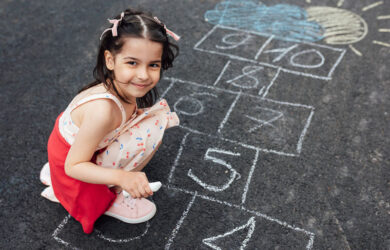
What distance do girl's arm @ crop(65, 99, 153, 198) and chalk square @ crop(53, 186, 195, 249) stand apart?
52cm

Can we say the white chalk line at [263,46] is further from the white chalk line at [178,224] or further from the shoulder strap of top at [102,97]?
the shoulder strap of top at [102,97]

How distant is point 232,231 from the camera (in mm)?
2119

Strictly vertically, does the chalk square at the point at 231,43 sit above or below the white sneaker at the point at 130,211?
above

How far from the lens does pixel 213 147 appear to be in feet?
8.45

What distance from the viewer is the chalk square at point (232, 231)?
2.06m

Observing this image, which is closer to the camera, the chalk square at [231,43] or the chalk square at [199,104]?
the chalk square at [199,104]

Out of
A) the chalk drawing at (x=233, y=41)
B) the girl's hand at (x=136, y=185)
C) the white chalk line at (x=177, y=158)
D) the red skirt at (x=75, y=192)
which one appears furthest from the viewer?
the chalk drawing at (x=233, y=41)

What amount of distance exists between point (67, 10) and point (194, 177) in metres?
2.57

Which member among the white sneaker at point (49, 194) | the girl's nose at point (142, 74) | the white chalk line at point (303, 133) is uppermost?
the girl's nose at point (142, 74)

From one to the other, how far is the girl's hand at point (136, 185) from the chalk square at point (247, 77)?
154 cm

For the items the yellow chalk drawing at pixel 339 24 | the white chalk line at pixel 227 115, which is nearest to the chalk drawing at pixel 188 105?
the white chalk line at pixel 227 115

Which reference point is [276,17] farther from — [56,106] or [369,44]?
[56,106]

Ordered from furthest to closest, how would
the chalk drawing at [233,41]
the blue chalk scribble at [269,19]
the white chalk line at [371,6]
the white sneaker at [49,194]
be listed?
the white chalk line at [371,6], the blue chalk scribble at [269,19], the chalk drawing at [233,41], the white sneaker at [49,194]

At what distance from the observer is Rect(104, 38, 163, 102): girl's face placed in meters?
1.69
